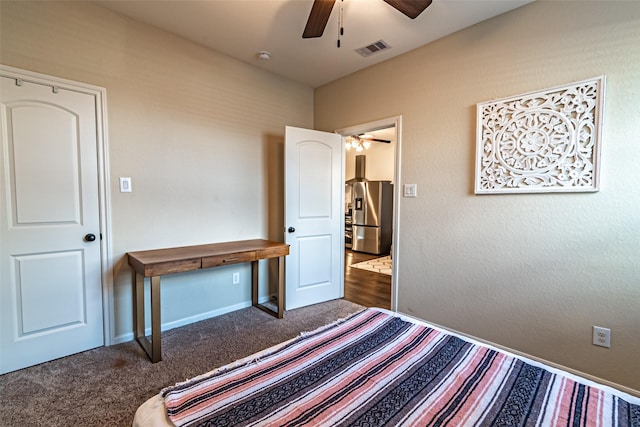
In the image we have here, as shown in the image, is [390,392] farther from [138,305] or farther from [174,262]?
[138,305]

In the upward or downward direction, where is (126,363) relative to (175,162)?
downward

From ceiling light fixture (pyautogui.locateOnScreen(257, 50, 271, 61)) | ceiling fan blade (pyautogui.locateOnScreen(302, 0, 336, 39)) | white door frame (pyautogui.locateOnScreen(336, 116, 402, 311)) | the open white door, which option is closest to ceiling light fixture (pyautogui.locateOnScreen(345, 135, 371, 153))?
the open white door

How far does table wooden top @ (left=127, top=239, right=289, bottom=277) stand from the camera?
83.6 inches

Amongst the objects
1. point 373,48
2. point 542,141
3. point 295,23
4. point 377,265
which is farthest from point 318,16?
point 377,265

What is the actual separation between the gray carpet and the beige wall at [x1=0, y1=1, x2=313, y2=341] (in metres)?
0.30

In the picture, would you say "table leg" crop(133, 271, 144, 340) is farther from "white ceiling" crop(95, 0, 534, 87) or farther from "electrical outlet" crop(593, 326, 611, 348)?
"electrical outlet" crop(593, 326, 611, 348)

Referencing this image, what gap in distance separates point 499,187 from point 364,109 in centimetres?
165

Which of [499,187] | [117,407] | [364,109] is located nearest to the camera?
[117,407]

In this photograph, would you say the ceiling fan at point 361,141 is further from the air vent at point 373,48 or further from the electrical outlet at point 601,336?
the electrical outlet at point 601,336

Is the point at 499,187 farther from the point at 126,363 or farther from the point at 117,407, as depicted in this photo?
the point at 126,363

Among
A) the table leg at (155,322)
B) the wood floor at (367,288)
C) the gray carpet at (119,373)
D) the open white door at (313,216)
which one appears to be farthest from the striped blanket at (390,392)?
the wood floor at (367,288)

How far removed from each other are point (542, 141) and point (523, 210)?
20.2 inches

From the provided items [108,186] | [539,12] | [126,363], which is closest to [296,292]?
[126,363]

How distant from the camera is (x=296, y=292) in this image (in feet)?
10.6
